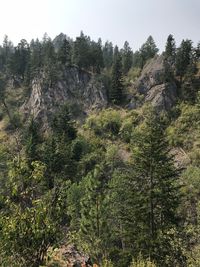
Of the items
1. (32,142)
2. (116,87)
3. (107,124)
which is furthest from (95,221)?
(116,87)

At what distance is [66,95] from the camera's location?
100062 mm

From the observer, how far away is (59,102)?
98000 mm

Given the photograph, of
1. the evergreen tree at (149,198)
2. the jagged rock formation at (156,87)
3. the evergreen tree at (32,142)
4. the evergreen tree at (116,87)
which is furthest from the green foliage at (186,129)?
the evergreen tree at (149,198)

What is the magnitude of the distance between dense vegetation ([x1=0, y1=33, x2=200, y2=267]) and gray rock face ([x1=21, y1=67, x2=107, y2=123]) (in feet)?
7.51

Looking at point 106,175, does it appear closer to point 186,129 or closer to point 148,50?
point 186,129

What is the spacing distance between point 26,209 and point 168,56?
92.5 metres

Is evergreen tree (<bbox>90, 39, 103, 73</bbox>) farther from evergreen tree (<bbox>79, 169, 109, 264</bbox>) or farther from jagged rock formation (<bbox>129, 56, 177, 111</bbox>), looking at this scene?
evergreen tree (<bbox>79, 169, 109, 264</bbox>)

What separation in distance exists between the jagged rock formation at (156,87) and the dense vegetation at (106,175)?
6.65ft

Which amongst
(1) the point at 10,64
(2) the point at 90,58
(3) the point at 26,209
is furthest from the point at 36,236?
(1) the point at 10,64

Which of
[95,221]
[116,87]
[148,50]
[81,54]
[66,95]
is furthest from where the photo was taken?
[148,50]

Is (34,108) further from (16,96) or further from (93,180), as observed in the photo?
→ (93,180)

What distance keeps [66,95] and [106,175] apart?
42.9 m

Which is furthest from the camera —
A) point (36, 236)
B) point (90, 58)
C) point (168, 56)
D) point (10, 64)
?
point (10, 64)

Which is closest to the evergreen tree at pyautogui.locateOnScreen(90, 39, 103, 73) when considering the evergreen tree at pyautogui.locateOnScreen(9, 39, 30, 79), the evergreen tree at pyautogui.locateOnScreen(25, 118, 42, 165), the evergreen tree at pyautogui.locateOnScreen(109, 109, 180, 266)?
the evergreen tree at pyautogui.locateOnScreen(9, 39, 30, 79)
